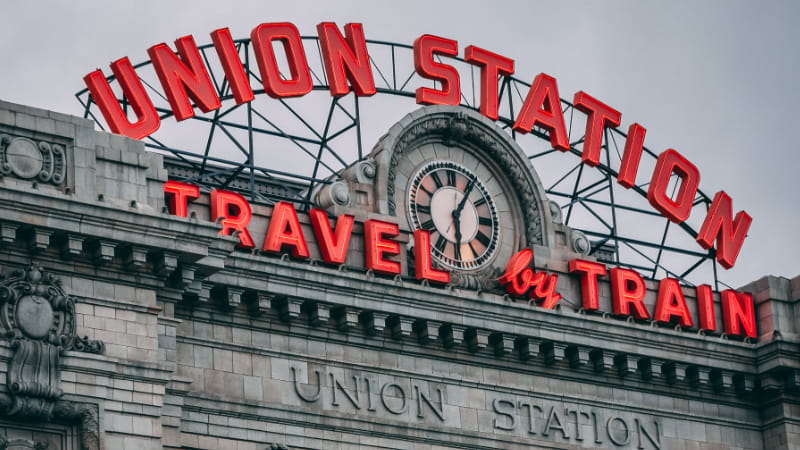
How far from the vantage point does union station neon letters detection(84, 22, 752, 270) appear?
62.9 metres

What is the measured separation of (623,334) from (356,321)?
976cm

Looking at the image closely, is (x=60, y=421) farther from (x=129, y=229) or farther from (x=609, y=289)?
(x=609, y=289)

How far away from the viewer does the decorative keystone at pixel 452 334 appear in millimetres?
60844

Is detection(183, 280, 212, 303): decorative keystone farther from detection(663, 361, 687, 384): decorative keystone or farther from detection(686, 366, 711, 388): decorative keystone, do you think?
detection(686, 366, 711, 388): decorative keystone

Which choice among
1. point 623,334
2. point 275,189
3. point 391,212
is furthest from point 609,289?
point 275,189

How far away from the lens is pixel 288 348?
5828cm

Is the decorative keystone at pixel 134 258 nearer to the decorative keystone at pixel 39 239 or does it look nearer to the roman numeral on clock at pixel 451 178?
the decorative keystone at pixel 39 239

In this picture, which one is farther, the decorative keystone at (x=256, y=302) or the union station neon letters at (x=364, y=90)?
the union station neon letters at (x=364, y=90)

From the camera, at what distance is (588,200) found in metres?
72.4

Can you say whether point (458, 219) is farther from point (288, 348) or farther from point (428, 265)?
point (288, 348)

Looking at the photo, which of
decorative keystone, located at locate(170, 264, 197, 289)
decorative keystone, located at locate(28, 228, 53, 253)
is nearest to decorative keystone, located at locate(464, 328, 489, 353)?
decorative keystone, located at locate(170, 264, 197, 289)

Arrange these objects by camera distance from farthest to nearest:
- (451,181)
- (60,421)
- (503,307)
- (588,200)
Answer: (588,200)
(451,181)
(503,307)
(60,421)

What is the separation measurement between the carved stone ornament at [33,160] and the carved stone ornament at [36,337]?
2533 mm

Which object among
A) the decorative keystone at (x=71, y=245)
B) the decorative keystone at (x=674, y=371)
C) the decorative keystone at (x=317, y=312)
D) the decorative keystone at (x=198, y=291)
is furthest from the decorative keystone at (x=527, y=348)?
the decorative keystone at (x=71, y=245)
